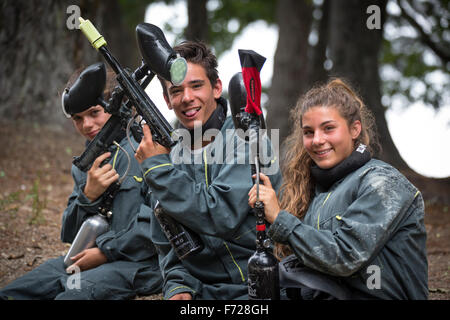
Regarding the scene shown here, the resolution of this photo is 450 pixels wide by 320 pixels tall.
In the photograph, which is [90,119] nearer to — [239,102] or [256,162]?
[239,102]

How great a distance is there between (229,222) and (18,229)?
9.67ft

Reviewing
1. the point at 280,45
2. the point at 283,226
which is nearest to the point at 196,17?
the point at 280,45

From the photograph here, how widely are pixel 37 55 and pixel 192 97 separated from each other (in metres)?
5.21

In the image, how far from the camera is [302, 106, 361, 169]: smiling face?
2549mm

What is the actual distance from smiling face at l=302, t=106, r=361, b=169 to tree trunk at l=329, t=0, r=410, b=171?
18.9 ft

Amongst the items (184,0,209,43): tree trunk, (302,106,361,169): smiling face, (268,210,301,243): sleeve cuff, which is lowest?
(268,210,301,243): sleeve cuff

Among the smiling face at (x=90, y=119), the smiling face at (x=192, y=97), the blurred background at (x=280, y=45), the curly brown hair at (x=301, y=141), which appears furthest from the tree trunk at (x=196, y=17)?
the curly brown hair at (x=301, y=141)

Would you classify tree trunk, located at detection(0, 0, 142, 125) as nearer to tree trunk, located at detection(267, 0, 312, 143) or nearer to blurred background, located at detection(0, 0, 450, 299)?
blurred background, located at detection(0, 0, 450, 299)

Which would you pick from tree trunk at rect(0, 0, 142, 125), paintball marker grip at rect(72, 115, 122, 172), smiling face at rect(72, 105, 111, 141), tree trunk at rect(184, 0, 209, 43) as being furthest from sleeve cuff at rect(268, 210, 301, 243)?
tree trunk at rect(184, 0, 209, 43)

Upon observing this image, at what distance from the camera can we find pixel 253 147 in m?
2.31

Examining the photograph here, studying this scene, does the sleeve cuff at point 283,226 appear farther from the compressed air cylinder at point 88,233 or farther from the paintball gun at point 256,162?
the compressed air cylinder at point 88,233

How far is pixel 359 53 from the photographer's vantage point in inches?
331
